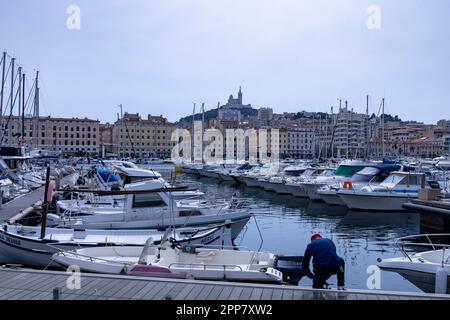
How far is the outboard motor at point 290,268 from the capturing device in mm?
13680

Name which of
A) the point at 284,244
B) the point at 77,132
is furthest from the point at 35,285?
the point at 77,132

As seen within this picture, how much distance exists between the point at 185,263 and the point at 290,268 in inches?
115

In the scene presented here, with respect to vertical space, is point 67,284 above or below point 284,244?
above

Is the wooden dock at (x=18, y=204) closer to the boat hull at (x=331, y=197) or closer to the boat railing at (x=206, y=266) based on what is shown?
the boat railing at (x=206, y=266)

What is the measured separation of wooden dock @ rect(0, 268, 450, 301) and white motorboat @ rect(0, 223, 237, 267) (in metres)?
5.52

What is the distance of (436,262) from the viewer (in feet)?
44.9

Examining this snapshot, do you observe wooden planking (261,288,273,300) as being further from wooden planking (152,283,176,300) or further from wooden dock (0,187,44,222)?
wooden dock (0,187,44,222)

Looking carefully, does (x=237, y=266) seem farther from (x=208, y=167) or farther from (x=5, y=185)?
(x=208, y=167)

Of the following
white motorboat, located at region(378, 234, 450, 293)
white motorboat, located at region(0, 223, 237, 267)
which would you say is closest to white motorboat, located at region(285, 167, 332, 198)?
white motorboat, located at region(0, 223, 237, 267)

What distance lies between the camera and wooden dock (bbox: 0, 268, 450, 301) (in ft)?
28.9

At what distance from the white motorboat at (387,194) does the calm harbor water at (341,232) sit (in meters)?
0.71

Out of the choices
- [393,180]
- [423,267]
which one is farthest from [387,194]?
[423,267]

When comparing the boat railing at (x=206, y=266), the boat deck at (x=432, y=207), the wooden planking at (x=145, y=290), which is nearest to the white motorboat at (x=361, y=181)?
the boat deck at (x=432, y=207)
